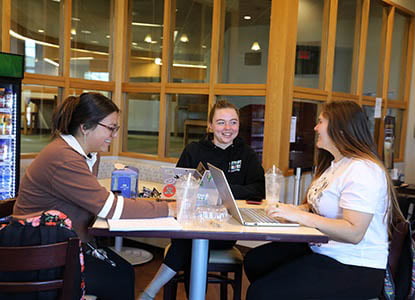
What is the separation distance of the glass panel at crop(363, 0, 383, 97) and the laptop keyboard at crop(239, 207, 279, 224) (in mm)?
3391

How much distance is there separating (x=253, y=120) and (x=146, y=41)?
4.76 ft

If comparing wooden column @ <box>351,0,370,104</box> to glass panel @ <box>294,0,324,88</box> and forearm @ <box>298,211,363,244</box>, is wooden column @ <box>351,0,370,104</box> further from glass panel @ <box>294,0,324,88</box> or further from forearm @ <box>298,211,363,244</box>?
forearm @ <box>298,211,363,244</box>

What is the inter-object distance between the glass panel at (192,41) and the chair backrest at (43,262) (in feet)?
9.24

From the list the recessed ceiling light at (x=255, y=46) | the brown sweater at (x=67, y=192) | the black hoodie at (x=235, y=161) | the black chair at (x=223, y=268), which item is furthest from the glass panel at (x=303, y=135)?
the brown sweater at (x=67, y=192)

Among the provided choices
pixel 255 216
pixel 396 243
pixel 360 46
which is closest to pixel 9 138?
pixel 255 216

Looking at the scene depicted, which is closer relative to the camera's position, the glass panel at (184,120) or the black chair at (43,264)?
the black chair at (43,264)

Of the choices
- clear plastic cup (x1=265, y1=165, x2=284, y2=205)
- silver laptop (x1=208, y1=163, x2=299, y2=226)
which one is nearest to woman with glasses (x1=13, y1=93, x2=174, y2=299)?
silver laptop (x1=208, y1=163, x2=299, y2=226)

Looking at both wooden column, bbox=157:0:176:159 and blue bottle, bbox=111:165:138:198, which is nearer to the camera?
blue bottle, bbox=111:165:138:198

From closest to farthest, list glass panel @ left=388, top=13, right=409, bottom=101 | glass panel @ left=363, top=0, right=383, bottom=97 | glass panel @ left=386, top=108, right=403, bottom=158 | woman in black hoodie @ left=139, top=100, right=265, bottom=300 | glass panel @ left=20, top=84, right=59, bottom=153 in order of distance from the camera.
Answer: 1. woman in black hoodie @ left=139, top=100, right=265, bottom=300
2. glass panel @ left=20, top=84, right=59, bottom=153
3. glass panel @ left=363, top=0, right=383, bottom=97
4. glass panel @ left=388, top=13, right=409, bottom=101
5. glass panel @ left=386, top=108, right=403, bottom=158

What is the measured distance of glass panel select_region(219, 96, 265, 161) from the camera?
388cm

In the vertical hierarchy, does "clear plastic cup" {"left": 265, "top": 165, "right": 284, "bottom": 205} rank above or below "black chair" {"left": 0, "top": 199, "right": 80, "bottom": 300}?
above

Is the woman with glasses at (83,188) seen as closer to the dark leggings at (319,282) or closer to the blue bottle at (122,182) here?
the blue bottle at (122,182)

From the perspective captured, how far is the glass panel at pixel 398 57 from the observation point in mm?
5595

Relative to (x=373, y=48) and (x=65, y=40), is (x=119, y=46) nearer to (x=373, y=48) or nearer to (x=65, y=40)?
(x=65, y=40)
